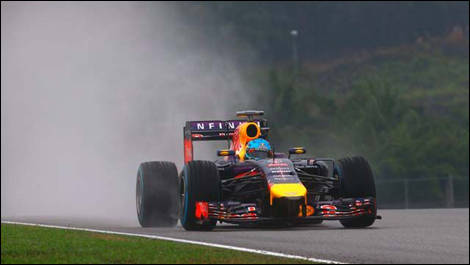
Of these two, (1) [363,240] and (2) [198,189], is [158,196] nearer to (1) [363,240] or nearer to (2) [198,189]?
(2) [198,189]

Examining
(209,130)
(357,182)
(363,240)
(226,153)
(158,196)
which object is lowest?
(363,240)

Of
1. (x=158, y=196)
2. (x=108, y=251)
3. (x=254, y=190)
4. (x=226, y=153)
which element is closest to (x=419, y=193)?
(x=226, y=153)

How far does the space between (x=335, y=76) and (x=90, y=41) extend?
246 feet

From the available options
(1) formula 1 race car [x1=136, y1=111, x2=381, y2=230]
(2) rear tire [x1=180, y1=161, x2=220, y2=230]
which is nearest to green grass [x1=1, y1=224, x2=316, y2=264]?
(2) rear tire [x1=180, y1=161, x2=220, y2=230]

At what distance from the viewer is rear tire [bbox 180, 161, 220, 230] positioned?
707 inches

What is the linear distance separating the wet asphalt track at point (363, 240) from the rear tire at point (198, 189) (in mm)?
278

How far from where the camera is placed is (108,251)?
503 inches

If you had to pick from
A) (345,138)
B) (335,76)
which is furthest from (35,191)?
(335,76)

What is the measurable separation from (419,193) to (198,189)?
30.0m

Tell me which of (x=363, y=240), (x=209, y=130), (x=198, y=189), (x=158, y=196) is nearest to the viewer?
(x=363, y=240)

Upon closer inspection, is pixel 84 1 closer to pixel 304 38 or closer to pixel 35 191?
pixel 35 191

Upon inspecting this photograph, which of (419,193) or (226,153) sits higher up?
(226,153)

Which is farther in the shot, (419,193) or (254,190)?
(419,193)

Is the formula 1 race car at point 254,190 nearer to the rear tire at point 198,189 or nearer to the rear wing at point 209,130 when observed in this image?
the rear tire at point 198,189
